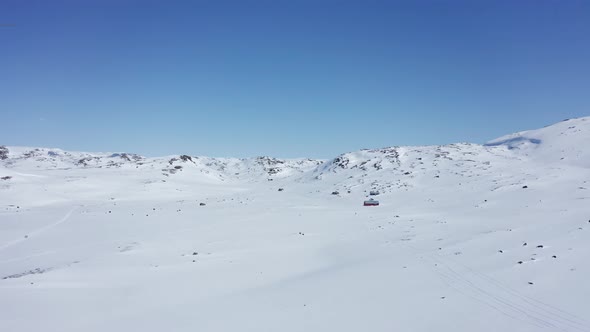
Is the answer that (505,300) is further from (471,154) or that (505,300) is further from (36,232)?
(471,154)

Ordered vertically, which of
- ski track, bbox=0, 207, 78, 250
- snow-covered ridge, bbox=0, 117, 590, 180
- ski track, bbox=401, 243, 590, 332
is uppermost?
snow-covered ridge, bbox=0, 117, 590, 180

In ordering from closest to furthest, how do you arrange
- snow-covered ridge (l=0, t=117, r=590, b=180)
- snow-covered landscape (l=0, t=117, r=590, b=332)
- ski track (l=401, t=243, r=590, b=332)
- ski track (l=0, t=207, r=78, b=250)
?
ski track (l=401, t=243, r=590, b=332) < snow-covered landscape (l=0, t=117, r=590, b=332) < ski track (l=0, t=207, r=78, b=250) < snow-covered ridge (l=0, t=117, r=590, b=180)

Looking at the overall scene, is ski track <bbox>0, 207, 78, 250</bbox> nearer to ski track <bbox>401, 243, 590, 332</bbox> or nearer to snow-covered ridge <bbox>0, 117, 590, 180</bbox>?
ski track <bbox>401, 243, 590, 332</bbox>

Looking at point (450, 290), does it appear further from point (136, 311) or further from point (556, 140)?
point (556, 140)

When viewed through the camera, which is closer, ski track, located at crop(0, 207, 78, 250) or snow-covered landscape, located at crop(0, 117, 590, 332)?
snow-covered landscape, located at crop(0, 117, 590, 332)

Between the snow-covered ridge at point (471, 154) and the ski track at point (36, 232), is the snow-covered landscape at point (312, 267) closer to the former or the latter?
the ski track at point (36, 232)

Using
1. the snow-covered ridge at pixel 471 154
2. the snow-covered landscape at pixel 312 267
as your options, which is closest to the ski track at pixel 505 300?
the snow-covered landscape at pixel 312 267

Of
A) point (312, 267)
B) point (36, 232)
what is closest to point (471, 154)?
point (312, 267)

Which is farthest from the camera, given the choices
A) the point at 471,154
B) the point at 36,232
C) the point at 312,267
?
the point at 471,154

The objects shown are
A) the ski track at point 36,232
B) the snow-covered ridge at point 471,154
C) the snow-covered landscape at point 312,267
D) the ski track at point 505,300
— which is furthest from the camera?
the snow-covered ridge at point 471,154

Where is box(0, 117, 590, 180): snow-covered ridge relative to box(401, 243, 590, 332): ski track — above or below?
above

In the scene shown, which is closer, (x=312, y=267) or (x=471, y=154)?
(x=312, y=267)

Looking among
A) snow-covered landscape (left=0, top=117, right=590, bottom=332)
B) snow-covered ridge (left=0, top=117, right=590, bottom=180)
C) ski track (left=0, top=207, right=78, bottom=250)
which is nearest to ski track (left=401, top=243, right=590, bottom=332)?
snow-covered landscape (left=0, top=117, right=590, bottom=332)

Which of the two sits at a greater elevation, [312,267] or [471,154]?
[471,154]
